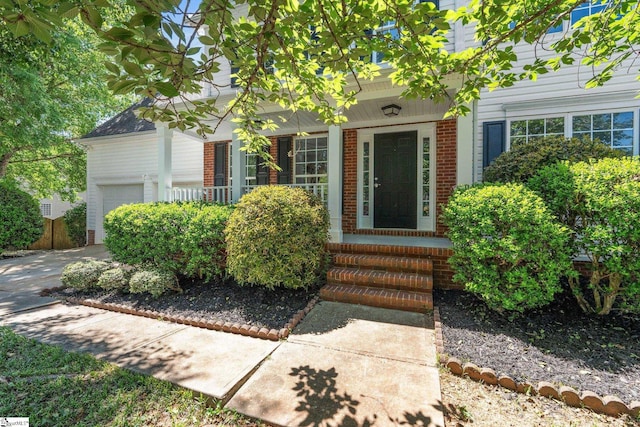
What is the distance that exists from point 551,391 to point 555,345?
79 centimetres

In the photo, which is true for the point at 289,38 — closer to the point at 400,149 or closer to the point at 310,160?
the point at 400,149

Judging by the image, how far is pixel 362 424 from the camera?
197cm

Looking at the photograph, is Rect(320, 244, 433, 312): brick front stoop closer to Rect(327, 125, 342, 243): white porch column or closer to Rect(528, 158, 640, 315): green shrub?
Rect(327, 125, 342, 243): white porch column

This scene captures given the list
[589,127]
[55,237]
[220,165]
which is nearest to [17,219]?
[55,237]

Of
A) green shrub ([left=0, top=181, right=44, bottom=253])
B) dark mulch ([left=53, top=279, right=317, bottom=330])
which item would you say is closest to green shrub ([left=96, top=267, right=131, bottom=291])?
dark mulch ([left=53, top=279, right=317, bottom=330])

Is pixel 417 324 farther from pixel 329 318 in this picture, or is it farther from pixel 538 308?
pixel 538 308

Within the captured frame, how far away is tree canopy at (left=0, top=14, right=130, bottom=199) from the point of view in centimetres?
594

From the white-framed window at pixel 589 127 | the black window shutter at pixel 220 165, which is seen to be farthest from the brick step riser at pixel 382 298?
the black window shutter at pixel 220 165

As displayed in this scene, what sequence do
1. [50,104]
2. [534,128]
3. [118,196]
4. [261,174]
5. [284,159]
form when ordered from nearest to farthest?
[534,128], [284,159], [261,174], [50,104], [118,196]

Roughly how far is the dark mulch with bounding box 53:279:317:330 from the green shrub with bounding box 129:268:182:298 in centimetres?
12

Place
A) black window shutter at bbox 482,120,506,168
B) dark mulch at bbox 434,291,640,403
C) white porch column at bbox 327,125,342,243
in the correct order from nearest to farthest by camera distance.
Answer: dark mulch at bbox 434,291,640,403 < white porch column at bbox 327,125,342,243 < black window shutter at bbox 482,120,506,168

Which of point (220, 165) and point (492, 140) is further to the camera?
point (220, 165)

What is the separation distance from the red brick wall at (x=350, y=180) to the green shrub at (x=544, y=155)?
315cm

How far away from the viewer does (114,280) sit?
469cm
